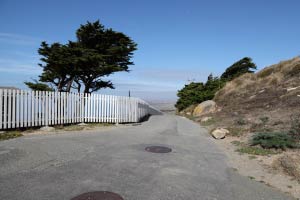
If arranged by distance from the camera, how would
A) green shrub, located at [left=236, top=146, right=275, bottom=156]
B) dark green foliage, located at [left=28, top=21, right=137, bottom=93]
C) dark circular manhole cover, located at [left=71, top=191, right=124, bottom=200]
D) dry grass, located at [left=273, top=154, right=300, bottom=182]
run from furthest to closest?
1. dark green foliage, located at [left=28, top=21, right=137, bottom=93]
2. green shrub, located at [left=236, top=146, right=275, bottom=156]
3. dry grass, located at [left=273, top=154, right=300, bottom=182]
4. dark circular manhole cover, located at [left=71, top=191, right=124, bottom=200]

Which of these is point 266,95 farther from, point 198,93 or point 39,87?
point 39,87

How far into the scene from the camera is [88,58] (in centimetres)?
2080

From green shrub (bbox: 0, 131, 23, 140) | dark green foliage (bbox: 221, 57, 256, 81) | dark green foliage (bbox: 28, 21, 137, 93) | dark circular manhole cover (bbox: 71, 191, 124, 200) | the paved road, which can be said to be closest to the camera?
dark circular manhole cover (bbox: 71, 191, 124, 200)

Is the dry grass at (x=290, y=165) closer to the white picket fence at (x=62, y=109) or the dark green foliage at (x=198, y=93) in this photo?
the white picket fence at (x=62, y=109)

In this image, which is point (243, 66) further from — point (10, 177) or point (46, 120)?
point (10, 177)

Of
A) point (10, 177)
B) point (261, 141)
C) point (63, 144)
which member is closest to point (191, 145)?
point (261, 141)

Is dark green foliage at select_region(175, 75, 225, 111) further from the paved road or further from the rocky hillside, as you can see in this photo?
the paved road

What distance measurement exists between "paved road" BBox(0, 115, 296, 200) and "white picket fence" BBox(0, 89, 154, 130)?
8.25 ft

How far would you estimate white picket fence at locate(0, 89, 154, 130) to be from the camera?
10695mm

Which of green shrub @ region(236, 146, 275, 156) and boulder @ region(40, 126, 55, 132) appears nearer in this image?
green shrub @ region(236, 146, 275, 156)

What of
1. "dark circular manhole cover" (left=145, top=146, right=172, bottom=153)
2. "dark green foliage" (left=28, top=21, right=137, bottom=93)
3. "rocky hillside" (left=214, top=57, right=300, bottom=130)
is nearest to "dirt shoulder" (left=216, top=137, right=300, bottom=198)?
"dark circular manhole cover" (left=145, top=146, right=172, bottom=153)

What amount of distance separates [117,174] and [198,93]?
1160 inches

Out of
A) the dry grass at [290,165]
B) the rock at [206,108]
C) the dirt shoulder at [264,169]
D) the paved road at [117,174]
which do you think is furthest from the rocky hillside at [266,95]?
the paved road at [117,174]

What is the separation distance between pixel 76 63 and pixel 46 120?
374 inches
